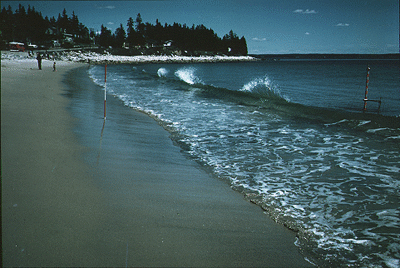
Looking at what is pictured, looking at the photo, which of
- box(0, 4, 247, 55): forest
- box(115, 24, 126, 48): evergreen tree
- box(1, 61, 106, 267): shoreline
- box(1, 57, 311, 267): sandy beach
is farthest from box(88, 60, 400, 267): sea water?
box(115, 24, 126, 48): evergreen tree

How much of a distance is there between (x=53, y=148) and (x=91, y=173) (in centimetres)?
159

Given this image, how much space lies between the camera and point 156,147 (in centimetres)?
713

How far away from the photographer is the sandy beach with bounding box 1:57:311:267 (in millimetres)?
2879

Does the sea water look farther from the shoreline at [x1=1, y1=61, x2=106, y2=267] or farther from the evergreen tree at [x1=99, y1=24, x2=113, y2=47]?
→ the evergreen tree at [x1=99, y1=24, x2=113, y2=47]

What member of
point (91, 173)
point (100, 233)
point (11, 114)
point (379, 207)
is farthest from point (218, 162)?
point (11, 114)

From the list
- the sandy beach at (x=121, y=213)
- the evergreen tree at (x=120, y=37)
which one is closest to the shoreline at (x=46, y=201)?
the sandy beach at (x=121, y=213)

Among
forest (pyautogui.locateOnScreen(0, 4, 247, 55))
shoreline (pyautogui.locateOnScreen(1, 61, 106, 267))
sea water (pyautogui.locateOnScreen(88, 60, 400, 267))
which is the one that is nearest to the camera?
shoreline (pyautogui.locateOnScreen(1, 61, 106, 267))

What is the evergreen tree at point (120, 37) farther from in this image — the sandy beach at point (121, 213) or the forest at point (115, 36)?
the sandy beach at point (121, 213)

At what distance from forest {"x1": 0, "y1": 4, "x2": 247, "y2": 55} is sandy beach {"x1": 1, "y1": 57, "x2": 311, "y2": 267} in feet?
336

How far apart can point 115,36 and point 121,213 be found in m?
188

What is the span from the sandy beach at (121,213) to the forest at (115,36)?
336ft

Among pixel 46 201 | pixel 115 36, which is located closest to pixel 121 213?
pixel 46 201

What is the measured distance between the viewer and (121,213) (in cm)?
368

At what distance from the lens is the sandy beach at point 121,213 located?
2.88 m
